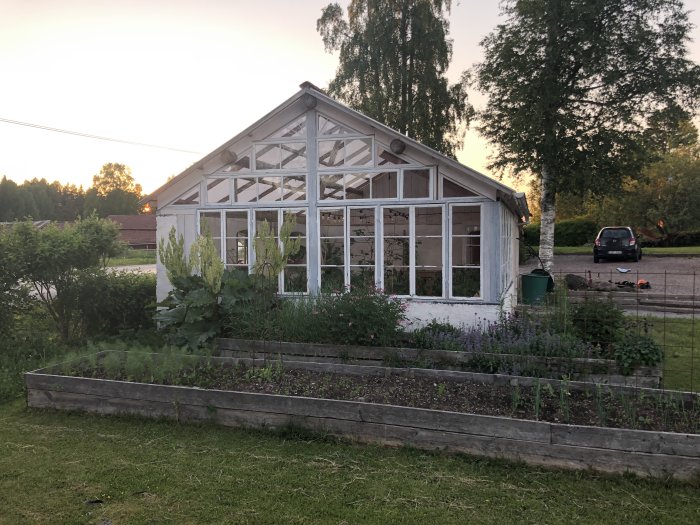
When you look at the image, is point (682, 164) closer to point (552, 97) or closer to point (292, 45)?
point (552, 97)

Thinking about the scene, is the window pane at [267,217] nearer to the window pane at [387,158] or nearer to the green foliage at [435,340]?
the window pane at [387,158]

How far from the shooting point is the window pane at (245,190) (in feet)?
30.1

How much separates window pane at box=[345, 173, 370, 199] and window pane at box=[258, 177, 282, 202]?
1.34m

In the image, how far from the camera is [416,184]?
8281 millimetres

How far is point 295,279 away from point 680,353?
6443 millimetres

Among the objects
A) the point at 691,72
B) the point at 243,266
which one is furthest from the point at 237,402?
the point at 691,72

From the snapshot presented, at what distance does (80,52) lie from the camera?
31.5ft

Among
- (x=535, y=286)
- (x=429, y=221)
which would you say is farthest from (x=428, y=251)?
(x=535, y=286)

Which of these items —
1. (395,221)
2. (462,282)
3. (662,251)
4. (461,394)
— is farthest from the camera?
(662,251)

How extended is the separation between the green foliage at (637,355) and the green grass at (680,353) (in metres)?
0.36

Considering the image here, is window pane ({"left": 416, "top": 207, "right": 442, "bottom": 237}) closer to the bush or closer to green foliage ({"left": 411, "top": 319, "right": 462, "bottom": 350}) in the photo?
green foliage ({"left": 411, "top": 319, "right": 462, "bottom": 350})

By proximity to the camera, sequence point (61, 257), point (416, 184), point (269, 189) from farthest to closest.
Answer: point (269, 189), point (416, 184), point (61, 257)

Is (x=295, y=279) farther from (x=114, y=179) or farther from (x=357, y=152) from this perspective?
(x=114, y=179)

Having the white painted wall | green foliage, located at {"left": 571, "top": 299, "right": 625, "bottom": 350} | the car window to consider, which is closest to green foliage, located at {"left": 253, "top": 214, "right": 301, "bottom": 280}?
the white painted wall
